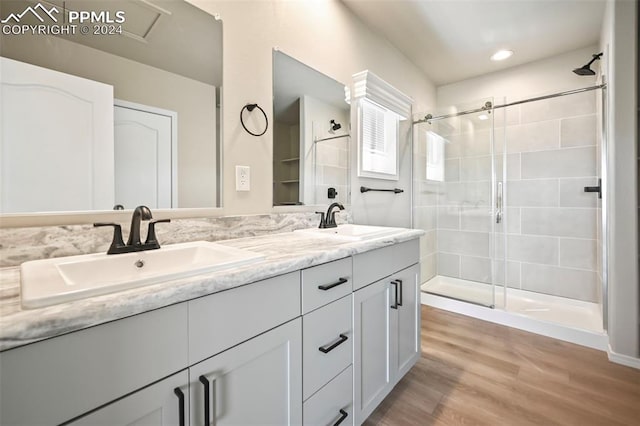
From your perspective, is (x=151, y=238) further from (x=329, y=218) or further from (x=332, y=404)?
(x=329, y=218)

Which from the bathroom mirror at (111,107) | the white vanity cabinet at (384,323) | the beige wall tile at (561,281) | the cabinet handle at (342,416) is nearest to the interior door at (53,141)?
the bathroom mirror at (111,107)

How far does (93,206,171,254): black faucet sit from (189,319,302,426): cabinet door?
51 cm

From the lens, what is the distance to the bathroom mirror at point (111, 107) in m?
0.86

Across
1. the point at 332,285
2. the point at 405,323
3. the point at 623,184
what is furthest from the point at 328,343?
the point at 623,184

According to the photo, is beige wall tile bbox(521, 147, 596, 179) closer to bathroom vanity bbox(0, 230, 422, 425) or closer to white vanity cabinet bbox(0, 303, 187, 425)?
bathroom vanity bbox(0, 230, 422, 425)

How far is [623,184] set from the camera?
1739 millimetres

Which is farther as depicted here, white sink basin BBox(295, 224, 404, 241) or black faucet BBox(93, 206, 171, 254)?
white sink basin BBox(295, 224, 404, 241)

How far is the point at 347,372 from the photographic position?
3.69 feet

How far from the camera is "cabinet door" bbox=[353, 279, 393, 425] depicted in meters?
1.19

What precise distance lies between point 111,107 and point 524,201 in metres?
3.37

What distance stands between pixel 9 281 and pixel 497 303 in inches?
121

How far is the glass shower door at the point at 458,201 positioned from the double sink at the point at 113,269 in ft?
6.68

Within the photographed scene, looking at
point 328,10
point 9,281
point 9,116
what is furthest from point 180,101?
point 328,10

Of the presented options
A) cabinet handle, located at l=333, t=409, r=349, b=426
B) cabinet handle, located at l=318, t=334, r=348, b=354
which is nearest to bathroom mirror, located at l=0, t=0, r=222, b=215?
cabinet handle, located at l=318, t=334, r=348, b=354
